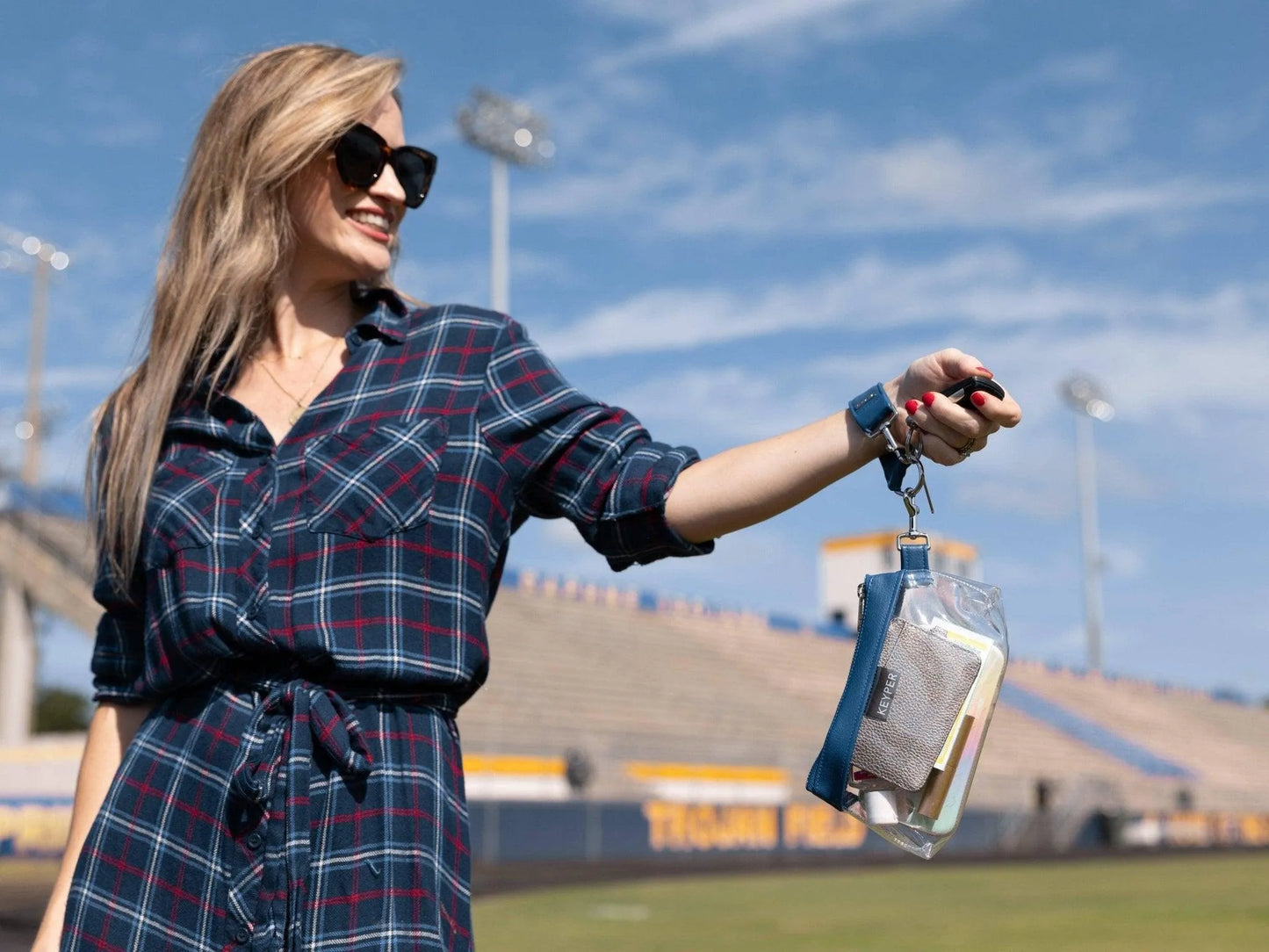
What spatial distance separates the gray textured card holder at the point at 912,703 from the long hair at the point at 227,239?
100 cm

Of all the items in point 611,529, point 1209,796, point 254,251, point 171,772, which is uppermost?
point 254,251

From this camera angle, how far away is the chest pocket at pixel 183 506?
5.83ft

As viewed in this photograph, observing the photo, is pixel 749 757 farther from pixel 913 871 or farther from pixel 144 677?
pixel 144 677

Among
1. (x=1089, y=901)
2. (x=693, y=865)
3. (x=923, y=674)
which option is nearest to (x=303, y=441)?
(x=923, y=674)

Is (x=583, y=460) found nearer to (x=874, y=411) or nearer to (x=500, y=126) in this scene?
(x=874, y=411)

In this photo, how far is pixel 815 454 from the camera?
157 cm

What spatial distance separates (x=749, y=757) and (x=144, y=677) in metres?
19.2

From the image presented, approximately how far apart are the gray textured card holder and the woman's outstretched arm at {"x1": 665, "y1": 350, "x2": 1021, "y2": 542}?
0.20 m

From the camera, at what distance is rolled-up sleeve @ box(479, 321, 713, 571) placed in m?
1.68

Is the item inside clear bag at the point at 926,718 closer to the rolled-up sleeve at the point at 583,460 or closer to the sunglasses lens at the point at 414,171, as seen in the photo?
the rolled-up sleeve at the point at 583,460

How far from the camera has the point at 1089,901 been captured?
10.9 meters

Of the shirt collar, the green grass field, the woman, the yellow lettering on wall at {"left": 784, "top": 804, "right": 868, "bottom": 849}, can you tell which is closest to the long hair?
the woman

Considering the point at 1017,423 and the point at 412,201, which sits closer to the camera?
the point at 1017,423

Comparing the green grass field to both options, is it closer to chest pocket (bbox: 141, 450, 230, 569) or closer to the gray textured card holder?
chest pocket (bbox: 141, 450, 230, 569)
